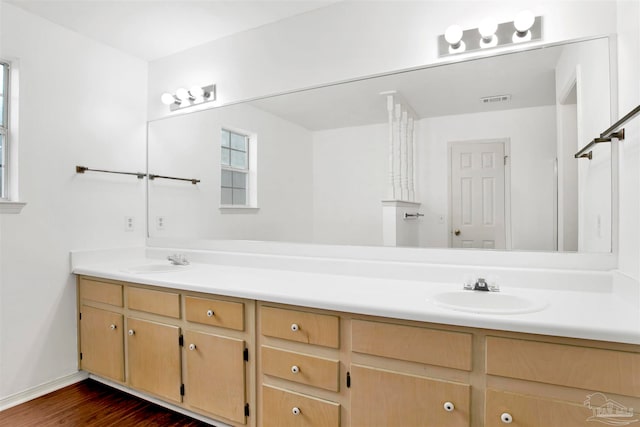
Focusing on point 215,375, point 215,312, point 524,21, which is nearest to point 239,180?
point 215,312

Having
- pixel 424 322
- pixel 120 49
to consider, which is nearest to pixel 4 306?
pixel 120 49

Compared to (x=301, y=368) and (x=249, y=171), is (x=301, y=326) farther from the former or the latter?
(x=249, y=171)

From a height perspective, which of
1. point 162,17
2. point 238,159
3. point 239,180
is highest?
point 162,17

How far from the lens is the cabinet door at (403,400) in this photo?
1258 millimetres

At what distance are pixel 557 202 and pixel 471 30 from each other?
94 centimetres

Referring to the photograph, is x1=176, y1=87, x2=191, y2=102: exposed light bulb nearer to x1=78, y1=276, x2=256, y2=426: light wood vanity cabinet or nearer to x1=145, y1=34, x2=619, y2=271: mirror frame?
x1=145, y1=34, x2=619, y2=271: mirror frame

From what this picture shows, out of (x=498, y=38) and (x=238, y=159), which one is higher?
(x=498, y=38)

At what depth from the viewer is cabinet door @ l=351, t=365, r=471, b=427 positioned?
126cm

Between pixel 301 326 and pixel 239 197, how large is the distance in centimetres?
122

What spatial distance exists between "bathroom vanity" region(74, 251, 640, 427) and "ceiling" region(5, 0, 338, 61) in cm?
163

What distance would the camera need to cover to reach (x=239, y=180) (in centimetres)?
249

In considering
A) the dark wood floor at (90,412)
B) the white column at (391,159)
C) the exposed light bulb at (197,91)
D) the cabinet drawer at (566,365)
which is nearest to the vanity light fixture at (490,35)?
the white column at (391,159)

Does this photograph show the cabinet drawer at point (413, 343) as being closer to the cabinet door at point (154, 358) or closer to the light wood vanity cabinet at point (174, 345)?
the light wood vanity cabinet at point (174, 345)

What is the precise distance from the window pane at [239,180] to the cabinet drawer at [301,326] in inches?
42.2
